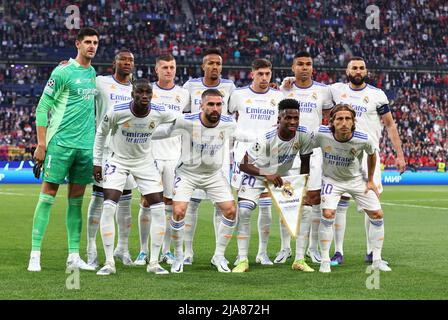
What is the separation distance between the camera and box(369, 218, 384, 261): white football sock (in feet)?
30.4

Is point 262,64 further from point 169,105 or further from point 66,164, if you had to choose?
point 66,164

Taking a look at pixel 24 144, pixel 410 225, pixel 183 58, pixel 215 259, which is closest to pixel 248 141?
pixel 215 259

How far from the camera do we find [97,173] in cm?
884

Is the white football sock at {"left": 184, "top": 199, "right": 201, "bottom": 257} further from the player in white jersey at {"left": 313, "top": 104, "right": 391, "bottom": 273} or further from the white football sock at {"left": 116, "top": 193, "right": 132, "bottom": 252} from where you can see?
the player in white jersey at {"left": 313, "top": 104, "right": 391, "bottom": 273}

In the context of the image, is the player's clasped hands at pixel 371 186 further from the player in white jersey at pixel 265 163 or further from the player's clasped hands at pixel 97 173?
the player's clasped hands at pixel 97 173

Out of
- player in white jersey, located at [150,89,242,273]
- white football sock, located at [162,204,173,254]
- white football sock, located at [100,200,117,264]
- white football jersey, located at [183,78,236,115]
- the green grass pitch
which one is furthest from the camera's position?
white football jersey, located at [183,78,236,115]

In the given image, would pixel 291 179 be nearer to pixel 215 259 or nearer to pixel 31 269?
pixel 215 259

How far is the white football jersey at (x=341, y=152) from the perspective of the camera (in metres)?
9.23

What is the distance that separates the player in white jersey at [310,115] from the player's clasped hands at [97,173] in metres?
2.60

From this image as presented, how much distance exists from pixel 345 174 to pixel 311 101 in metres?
1.32

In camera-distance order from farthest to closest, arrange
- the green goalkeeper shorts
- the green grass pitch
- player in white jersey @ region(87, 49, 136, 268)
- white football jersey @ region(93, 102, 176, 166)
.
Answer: player in white jersey @ region(87, 49, 136, 268), the green goalkeeper shorts, white football jersey @ region(93, 102, 176, 166), the green grass pitch

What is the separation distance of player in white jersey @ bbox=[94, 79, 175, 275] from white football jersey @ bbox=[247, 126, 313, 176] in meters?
1.12

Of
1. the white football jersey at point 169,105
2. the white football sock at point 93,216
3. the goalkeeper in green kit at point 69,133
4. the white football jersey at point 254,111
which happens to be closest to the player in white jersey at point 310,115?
the white football jersey at point 254,111

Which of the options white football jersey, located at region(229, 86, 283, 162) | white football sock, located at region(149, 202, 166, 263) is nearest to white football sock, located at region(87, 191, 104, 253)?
white football sock, located at region(149, 202, 166, 263)
